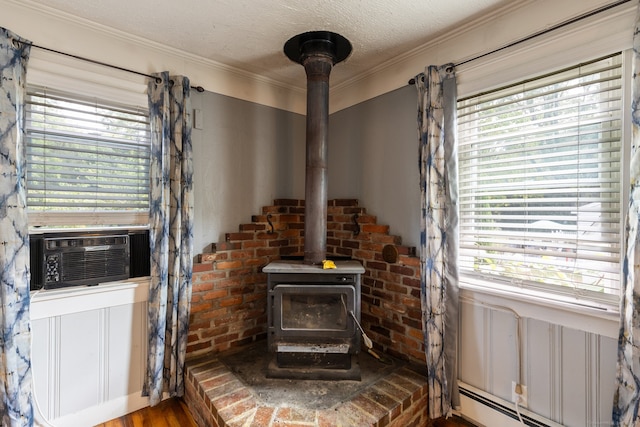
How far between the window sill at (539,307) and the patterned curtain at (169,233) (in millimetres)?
1858

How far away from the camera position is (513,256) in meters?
1.67

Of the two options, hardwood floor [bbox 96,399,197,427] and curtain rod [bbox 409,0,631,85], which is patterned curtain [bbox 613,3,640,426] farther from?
hardwood floor [bbox 96,399,197,427]

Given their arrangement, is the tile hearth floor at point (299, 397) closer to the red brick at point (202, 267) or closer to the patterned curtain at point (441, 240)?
the patterned curtain at point (441, 240)

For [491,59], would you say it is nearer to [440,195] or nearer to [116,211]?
[440,195]

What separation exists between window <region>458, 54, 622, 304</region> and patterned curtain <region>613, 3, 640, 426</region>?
12 centimetres

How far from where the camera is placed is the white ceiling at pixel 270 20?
1.58m

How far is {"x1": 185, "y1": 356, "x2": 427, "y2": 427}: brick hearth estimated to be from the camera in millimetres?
1508

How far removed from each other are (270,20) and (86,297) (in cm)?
200

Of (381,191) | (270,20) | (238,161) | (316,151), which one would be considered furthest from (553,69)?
(238,161)

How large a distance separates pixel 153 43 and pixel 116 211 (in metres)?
1.15

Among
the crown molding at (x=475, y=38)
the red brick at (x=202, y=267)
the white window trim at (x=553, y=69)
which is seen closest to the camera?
the white window trim at (x=553, y=69)

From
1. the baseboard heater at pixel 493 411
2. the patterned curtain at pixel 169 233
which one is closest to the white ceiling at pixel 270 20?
the patterned curtain at pixel 169 233

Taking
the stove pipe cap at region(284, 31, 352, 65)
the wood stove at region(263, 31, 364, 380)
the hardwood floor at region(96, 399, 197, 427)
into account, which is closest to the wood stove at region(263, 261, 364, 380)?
the wood stove at region(263, 31, 364, 380)

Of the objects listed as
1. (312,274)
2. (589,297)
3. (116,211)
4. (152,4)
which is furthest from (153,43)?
(589,297)
